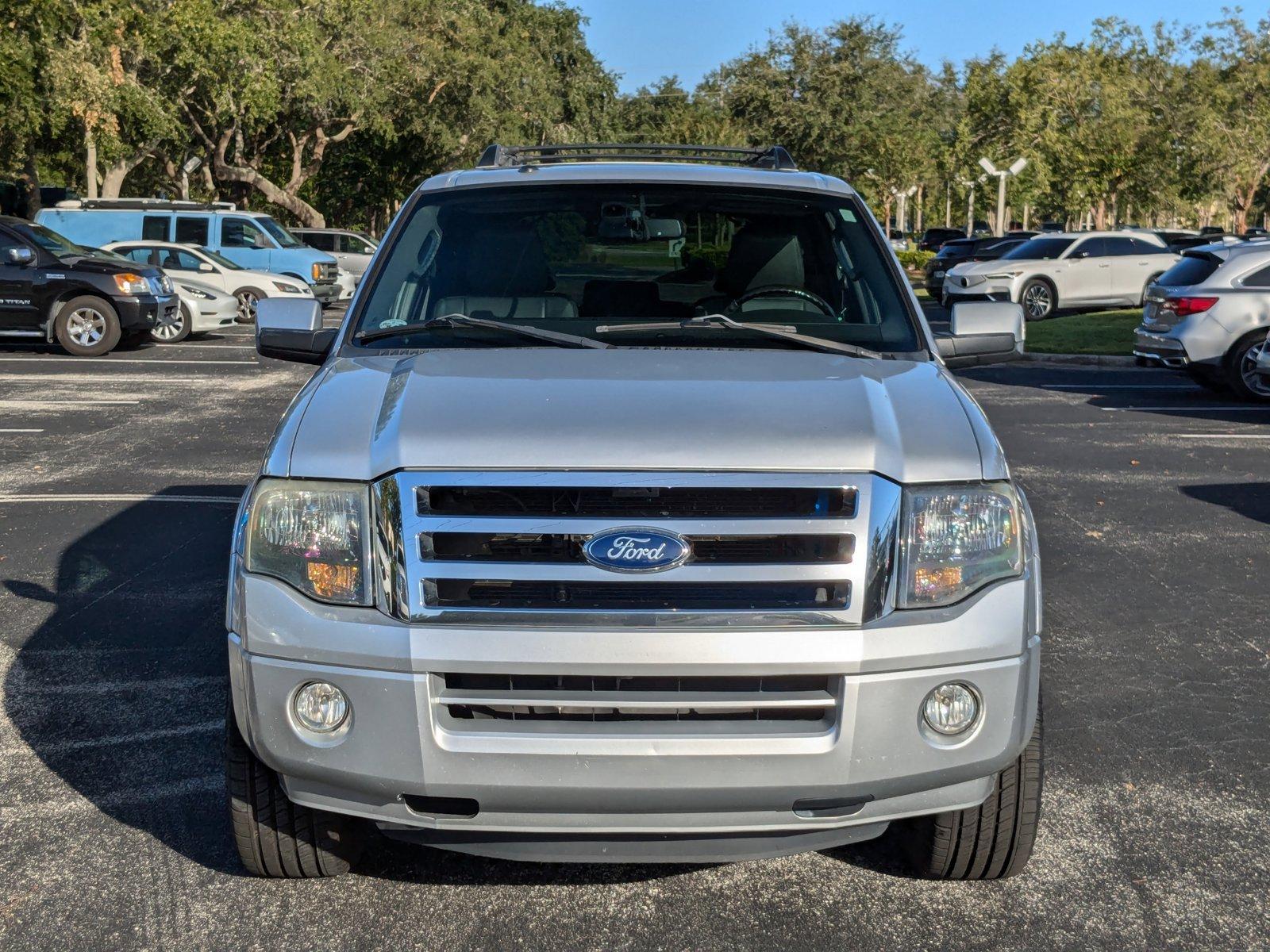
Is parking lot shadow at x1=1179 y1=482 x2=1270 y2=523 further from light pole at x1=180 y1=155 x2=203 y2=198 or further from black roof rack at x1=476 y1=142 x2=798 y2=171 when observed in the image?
light pole at x1=180 y1=155 x2=203 y2=198

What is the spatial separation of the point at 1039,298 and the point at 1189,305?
12480 mm

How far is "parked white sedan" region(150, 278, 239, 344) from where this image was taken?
22469 mm

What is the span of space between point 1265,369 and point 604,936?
Result: 1222cm

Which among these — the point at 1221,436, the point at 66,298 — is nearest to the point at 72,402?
the point at 66,298

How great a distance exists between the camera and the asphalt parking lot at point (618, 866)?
3.61m

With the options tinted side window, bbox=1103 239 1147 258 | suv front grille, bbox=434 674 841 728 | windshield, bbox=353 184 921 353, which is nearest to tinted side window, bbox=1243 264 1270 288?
windshield, bbox=353 184 921 353

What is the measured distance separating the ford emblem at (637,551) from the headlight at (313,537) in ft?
1.68

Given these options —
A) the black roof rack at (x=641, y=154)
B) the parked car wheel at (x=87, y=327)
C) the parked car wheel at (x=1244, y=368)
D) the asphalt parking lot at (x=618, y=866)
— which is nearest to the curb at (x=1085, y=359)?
the parked car wheel at (x=1244, y=368)

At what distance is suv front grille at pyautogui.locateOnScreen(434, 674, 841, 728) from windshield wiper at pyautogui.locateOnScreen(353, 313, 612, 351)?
4.18ft

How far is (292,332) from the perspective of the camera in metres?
4.91

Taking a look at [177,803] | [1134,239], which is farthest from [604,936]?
[1134,239]

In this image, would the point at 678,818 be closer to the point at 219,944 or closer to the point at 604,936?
the point at 604,936

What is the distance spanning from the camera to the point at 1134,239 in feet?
95.5

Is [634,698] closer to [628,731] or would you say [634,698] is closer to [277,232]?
[628,731]
